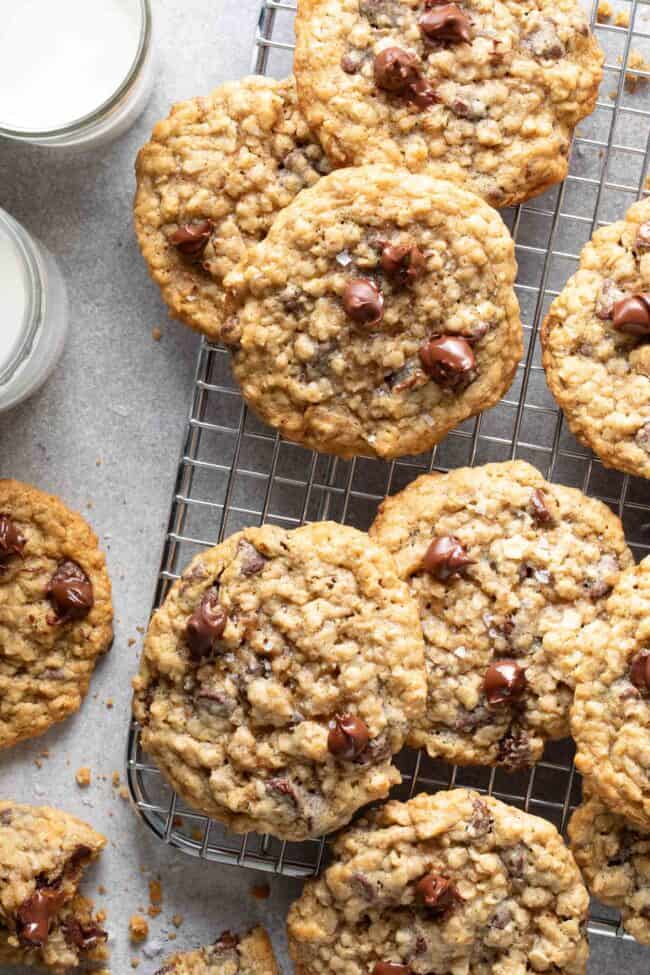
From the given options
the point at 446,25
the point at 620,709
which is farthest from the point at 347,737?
the point at 446,25

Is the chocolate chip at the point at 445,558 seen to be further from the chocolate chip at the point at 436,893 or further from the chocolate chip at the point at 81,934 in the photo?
the chocolate chip at the point at 81,934

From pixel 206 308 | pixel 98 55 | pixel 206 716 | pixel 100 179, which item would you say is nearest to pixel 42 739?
pixel 206 716

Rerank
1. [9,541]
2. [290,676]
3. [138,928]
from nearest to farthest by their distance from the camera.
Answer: [290,676] → [9,541] → [138,928]

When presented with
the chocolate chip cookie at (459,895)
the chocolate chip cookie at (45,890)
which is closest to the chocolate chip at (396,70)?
the chocolate chip cookie at (459,895)

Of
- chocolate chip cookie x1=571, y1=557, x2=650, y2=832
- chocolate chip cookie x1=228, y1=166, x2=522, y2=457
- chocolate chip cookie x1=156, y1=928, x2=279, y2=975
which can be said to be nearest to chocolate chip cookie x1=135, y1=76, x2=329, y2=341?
chocolate chip cookie x1=228, y1=166, x2=522, y2=457

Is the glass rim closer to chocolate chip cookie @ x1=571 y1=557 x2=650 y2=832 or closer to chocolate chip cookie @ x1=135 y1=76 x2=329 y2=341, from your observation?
chocolate chip cookie @ x1=135 y1=76 x2=329 y2=341

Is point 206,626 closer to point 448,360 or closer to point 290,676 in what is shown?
point 290,676
